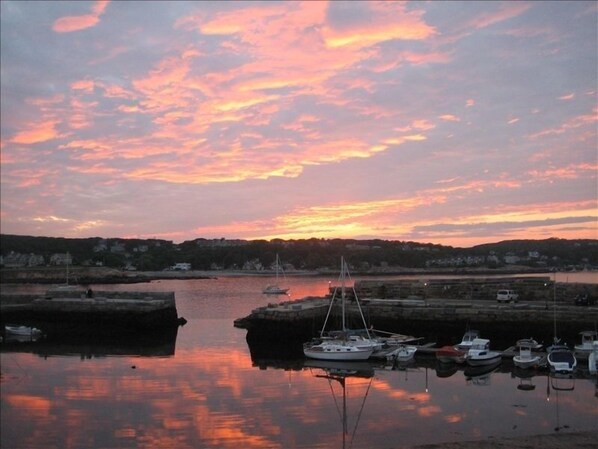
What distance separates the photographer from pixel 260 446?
12898mm

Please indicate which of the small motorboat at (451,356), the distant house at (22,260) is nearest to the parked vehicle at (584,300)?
the small motorboat at (451,356)

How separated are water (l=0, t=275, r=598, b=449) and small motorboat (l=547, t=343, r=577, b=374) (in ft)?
1.61

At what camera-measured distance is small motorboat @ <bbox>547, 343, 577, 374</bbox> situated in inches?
819

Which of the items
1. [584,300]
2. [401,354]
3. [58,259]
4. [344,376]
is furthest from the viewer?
[58,259]

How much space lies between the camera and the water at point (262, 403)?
44.6 feet

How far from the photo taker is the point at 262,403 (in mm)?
17062

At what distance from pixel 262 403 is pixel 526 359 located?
11203mm

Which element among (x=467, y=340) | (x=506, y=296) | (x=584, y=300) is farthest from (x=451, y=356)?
(x=584, y=300)

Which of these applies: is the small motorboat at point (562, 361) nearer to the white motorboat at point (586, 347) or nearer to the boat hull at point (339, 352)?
the white motorboat at point (586, 347)

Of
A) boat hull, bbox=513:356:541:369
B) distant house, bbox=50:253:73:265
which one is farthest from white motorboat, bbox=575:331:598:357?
distant house, bbox=50:253:73:265

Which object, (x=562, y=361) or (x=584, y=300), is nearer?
(x=562, y=361)

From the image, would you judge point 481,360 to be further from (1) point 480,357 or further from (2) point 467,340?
(2) point 467,340

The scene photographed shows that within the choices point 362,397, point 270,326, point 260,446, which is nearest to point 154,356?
point 270,326

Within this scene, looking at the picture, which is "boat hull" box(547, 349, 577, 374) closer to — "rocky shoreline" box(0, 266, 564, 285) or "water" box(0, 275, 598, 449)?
"water" box(0, 275, 598, 449)
